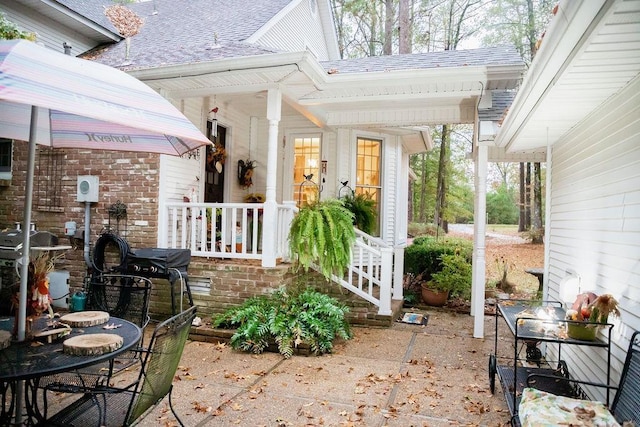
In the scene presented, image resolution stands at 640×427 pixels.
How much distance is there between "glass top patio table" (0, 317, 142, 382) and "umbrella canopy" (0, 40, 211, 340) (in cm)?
15

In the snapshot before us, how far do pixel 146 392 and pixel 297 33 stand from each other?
8854 mm

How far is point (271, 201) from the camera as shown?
553 centimetres

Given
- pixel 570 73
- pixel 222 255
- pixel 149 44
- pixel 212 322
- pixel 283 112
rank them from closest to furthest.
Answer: pixel 570 73
pixel 212 322
pixel 222 255
pixel 149 44
pixel 283 112

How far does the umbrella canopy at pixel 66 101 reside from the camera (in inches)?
73.9

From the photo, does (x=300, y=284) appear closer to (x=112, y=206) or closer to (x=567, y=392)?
(x=112, y=206)

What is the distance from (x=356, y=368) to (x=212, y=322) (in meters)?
2.10

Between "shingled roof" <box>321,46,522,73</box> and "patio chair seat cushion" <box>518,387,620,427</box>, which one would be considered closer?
"patio chair seat cushion" <box>518,387,620,427</box>

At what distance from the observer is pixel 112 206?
6051 mm

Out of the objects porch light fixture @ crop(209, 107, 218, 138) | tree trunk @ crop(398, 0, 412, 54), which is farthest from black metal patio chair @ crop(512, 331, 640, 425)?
tree trunk @ crop(398, 0, 412, 54)

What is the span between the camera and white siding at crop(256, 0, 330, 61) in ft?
27.1

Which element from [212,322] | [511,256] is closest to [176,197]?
[212,322]

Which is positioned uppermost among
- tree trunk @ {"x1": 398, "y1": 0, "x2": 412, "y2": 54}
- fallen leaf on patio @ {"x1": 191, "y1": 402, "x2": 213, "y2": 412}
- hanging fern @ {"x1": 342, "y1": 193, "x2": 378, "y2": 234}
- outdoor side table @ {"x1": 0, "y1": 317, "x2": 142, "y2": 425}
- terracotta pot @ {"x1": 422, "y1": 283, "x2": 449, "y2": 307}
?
tree trunk @ {"x1": 398, "y1": 0, "x2": 412, "y2": 54}

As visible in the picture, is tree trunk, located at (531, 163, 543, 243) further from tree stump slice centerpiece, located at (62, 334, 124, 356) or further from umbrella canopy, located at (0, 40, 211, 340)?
tree stump slice centerpiece, located at (62, 334, 124, 356)

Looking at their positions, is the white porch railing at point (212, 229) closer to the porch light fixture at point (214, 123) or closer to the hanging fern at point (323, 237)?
the hanging fern at point (323, 237)
